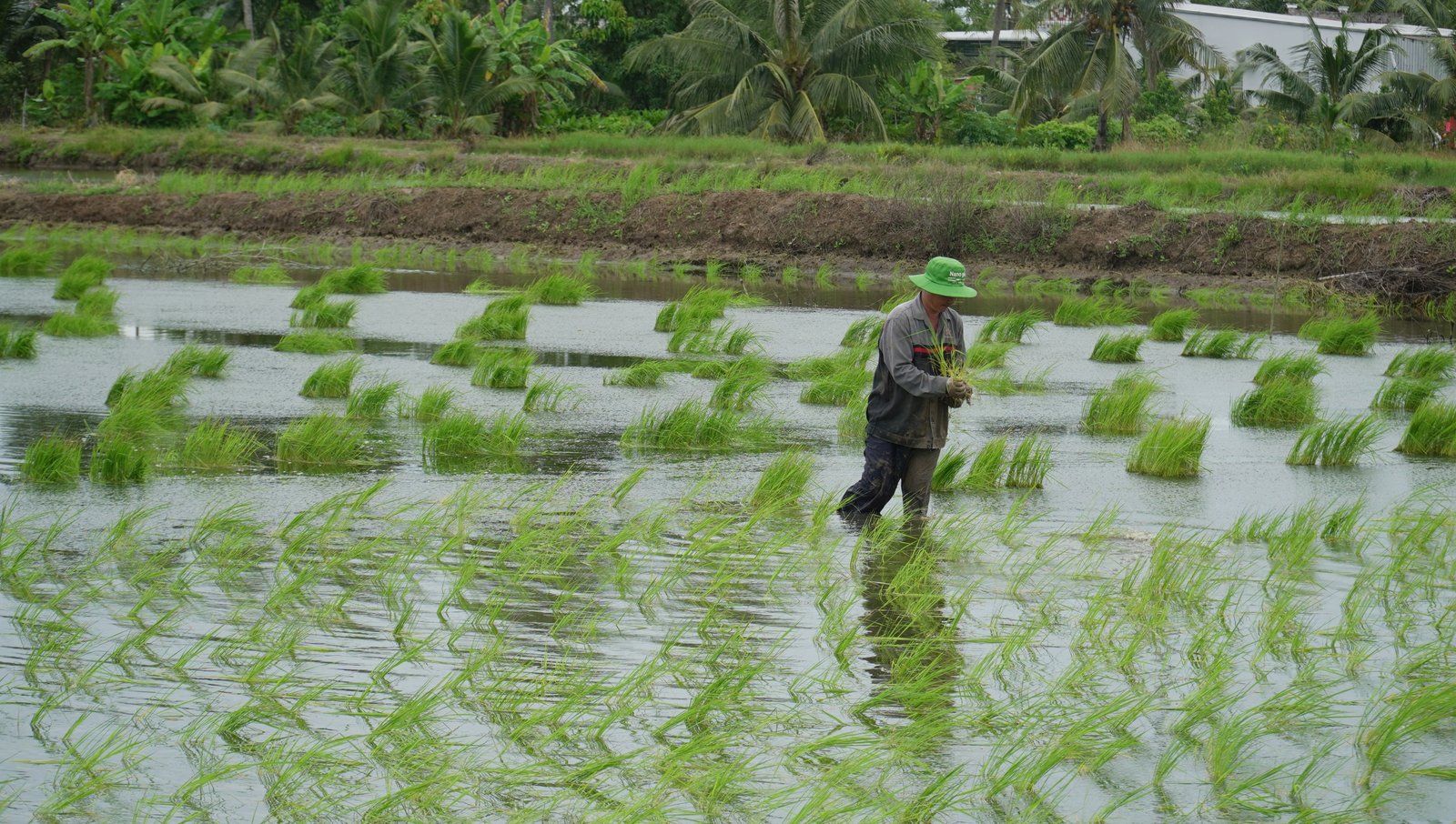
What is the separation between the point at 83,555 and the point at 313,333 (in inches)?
275

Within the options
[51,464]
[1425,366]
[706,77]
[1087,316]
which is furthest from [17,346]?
[706,77]

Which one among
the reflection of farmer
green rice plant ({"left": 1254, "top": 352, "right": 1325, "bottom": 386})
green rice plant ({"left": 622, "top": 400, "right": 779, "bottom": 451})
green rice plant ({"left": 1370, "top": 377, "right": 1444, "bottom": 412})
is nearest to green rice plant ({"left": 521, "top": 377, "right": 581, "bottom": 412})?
green rice plant ({"left": 622, "top": 400, "right": 779, "bottom": 451})

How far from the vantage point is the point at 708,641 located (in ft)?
16.6

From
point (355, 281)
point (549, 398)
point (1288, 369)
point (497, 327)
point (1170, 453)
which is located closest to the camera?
point (1170, 453)

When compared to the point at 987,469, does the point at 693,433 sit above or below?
below

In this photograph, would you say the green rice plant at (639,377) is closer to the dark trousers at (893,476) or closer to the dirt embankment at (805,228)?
the dark trousers at (893,476)

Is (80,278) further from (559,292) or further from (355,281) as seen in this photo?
(559,292)

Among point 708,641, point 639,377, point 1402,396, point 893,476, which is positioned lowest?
point 639,377

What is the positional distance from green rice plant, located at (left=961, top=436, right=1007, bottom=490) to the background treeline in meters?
23.4

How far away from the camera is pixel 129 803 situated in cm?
364

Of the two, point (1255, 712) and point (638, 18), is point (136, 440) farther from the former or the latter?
point (638, 18)

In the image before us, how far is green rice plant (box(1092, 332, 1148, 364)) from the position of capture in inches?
529

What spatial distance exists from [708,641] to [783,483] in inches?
87.0

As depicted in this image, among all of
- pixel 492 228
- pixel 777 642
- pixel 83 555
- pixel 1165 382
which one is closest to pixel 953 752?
pixel 777 642
